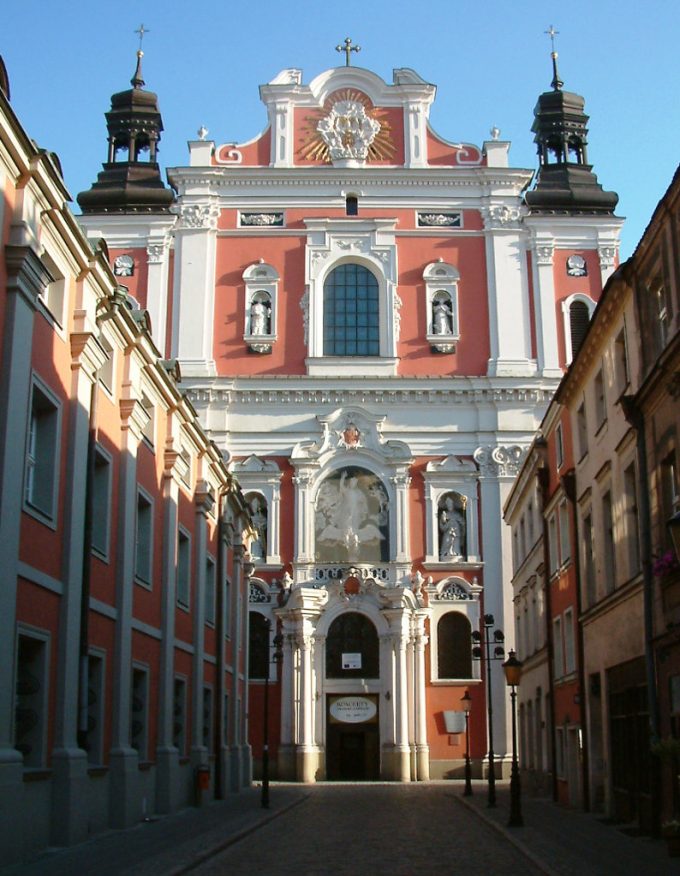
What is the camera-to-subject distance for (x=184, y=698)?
26250 mm

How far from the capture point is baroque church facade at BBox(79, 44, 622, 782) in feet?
137

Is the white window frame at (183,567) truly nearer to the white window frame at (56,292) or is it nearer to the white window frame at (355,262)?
the white window frame at (56,292)

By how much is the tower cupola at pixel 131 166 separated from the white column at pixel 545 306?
14790 mm

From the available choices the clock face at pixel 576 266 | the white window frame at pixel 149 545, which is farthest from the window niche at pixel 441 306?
the white window frame at pixel 149 545

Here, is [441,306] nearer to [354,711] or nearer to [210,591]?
[354,711]

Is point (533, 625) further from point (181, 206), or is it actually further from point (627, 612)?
point (181, 206)

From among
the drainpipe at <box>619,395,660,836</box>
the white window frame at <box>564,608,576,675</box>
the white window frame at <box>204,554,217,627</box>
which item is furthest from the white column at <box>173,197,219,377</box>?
the drainpipe at <box>619,395,660,836</box>

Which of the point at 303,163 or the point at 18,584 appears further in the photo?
the point at 303,163

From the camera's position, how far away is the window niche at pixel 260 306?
4575 centimetres

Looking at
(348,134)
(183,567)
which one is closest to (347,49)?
(348,134)

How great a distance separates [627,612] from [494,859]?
5390 mm

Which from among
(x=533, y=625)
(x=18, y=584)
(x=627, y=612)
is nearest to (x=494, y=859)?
(x=627, y=612)

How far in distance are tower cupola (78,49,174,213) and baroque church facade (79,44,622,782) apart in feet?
0.42

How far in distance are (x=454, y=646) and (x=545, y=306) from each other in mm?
13599
